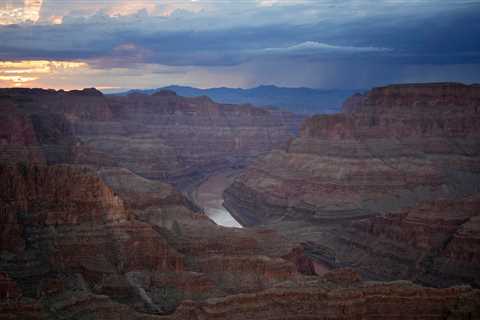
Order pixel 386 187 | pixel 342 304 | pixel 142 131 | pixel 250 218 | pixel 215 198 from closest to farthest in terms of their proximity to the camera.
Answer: pixel 342 304 → pixel 386 187 → pixel 250 218 → pixel 215 198 → pixel 142 131

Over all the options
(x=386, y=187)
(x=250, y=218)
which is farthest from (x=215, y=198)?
(x=386, y=187)

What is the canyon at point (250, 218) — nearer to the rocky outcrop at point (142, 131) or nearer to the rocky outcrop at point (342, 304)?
the rocky outcrop at point (342, 304)

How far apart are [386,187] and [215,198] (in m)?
32.2

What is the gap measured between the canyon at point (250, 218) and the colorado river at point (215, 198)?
0.72 meters

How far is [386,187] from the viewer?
300ft

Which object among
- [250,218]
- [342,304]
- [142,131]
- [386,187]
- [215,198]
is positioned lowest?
[215,198]

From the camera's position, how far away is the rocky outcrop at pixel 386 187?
6438cm

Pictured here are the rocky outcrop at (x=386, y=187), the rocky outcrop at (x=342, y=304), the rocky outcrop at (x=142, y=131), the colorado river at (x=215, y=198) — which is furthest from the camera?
the colorado river at (x=215, y=198)

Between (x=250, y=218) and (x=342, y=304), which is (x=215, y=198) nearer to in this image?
(x=250, y=218)

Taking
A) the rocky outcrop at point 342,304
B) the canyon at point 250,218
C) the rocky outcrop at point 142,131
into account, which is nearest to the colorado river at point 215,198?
the canyon at point 250,218

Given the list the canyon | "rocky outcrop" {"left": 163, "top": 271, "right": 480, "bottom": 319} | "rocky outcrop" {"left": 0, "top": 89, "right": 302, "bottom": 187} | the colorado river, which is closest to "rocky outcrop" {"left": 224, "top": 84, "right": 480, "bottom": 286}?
the canyon

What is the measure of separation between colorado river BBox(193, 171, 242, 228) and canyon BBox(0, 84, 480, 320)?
72 cm

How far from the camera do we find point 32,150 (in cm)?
8600

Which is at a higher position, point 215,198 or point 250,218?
point 250,218
